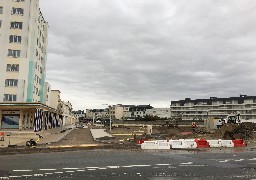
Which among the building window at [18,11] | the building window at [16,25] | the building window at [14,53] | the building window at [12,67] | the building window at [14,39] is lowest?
the building window at [12,67]

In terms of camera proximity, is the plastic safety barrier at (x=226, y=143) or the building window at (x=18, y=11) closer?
the plastic safety barrier at (x=226, y=143)

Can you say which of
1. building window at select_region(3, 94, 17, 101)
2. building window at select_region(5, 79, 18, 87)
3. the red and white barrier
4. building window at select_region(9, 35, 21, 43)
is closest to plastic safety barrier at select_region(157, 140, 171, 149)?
the red and white barrier

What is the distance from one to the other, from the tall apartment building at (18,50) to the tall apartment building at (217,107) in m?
126

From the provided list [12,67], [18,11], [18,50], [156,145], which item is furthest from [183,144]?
[18,11]

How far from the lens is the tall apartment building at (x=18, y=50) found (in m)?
59.3

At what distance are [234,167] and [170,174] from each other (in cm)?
544

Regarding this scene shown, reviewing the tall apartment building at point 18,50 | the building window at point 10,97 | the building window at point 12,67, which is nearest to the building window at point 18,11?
the tall apartment building at point 18,50

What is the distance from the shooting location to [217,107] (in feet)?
579

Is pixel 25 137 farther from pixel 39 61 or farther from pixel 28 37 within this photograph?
pixel 39 61

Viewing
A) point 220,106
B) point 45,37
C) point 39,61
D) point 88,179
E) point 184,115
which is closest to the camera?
point 88,179

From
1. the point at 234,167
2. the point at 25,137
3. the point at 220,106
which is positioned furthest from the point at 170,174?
the point at 220,106

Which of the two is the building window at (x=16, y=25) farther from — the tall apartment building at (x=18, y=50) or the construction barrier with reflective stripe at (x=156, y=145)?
Answer: the construction barrier with reflective stripe at (x=156, y=145)

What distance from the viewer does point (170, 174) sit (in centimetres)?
1662

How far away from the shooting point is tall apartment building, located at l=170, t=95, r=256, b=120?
160000 millimetres
